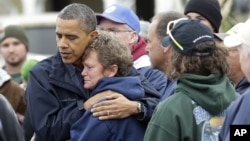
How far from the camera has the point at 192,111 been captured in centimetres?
580

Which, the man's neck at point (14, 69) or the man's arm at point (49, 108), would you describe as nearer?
the man's arm at point (49, 108)

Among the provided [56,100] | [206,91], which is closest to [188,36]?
[206,91]

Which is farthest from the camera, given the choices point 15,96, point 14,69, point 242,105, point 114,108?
point 14,69

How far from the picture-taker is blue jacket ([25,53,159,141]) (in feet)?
20.6

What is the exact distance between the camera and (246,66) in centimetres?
552

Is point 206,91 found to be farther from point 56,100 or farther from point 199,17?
point 199,17

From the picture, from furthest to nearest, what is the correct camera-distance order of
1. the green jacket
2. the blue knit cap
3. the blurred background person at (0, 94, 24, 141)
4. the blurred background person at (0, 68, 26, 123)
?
the blurred background person at (0, 68, 26, 123), the blue knit cap, the blurred background person at (0, 94, 24, 141), the green jacket

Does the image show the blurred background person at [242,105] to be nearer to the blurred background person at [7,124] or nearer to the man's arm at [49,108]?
the man's arm at [49,108]

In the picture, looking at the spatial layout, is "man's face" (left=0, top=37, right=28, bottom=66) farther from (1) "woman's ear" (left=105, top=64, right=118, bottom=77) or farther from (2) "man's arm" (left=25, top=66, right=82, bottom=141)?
(1) "woman's ear" (left=105, top=64, right=118, bottom=77)

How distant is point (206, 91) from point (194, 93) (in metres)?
0.07

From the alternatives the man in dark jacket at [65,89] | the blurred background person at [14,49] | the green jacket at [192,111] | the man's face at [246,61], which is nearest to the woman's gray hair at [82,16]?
the man in dark jacket at [65,89]

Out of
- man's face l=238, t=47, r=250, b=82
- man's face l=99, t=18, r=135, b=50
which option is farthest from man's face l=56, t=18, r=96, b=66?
man's face l=238, t=47, r=250, b=82

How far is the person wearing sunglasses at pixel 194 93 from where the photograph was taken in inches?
226

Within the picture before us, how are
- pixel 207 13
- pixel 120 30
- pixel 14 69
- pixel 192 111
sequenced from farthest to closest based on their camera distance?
pixel 14 69 < pixel 207 13 < pixel 120 30 < pixel 192 111
